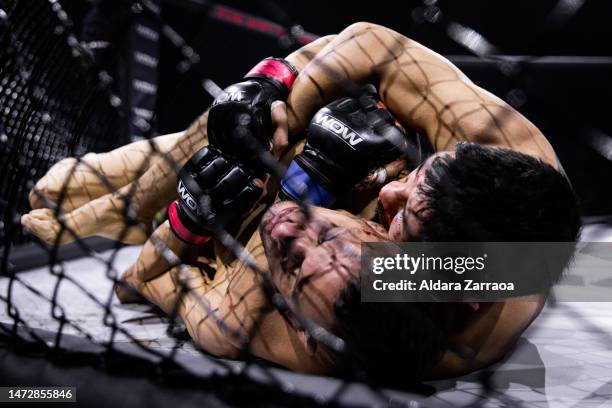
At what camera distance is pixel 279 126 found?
96 cm

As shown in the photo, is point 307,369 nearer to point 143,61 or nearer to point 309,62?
point 309,62

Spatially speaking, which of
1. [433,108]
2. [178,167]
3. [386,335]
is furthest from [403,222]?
[178,167]

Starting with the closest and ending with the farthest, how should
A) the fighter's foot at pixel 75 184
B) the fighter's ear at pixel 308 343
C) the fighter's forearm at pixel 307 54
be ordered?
the fighter's ear at pixel 308 343 → the fighter's forearm at pixel 307 54 → the fighter's foot at pixel 75 184

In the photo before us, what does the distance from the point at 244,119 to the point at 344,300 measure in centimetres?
35

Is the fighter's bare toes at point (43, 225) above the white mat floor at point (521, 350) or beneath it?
above

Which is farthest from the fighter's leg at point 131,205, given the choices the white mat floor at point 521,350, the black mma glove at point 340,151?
the black mma glove at point 340,151

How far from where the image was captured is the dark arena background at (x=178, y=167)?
2.11 feet

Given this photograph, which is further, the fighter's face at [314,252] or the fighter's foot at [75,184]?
the fighter's foot at [75,184]

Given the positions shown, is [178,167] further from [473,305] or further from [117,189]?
[473,305]

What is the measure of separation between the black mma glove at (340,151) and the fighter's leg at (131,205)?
0.30 m

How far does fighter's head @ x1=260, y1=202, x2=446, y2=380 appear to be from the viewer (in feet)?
2.09

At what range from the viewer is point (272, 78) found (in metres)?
1.00

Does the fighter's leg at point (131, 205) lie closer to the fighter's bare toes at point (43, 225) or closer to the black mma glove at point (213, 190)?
the fighter's bare toes at point (43, 225)

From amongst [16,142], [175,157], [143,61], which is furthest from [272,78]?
[143,61]
